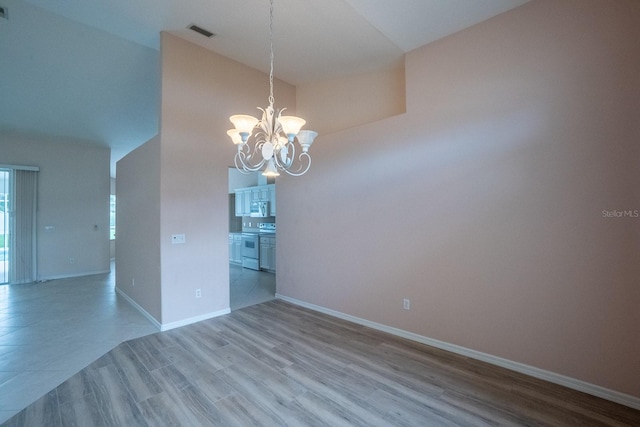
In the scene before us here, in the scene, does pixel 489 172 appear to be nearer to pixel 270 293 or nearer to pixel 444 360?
pixel 444 360

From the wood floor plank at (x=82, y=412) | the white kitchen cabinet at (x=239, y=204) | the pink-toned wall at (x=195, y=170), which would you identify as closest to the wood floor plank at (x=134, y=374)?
the wood floor plank at (x=82, y=412)

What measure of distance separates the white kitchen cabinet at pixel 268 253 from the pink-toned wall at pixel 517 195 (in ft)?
11.2

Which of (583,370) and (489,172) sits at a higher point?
(489,172)

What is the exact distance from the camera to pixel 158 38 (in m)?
3.52

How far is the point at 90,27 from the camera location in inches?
131

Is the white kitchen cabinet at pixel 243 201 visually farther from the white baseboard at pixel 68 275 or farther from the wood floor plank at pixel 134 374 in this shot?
the wood floor plank at pixel 134 374

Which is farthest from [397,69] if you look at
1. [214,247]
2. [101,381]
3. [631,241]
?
[101,381]

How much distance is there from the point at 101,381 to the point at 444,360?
3199mm

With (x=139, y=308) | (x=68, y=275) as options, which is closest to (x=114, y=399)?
(x=139, y=308)

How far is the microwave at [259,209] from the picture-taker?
7.05m

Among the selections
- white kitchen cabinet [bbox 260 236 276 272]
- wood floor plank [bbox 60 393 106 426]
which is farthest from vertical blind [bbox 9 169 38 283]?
wood floor plank [bbox 60 393 106 426]

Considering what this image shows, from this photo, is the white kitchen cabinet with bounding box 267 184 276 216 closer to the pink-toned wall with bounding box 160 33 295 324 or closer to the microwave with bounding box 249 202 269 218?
the microwave with bounding box 249 202 269 218

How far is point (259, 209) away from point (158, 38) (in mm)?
4328

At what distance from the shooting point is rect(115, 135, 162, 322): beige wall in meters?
3.50
